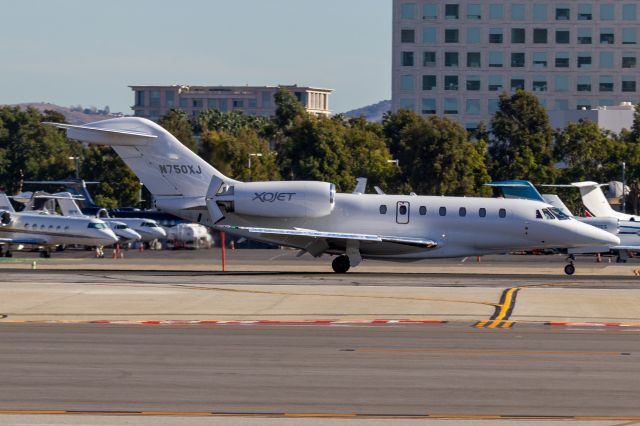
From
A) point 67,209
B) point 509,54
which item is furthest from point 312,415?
point 509,54

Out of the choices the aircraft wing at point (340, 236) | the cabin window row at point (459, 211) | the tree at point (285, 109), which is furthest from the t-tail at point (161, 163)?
the tree at point (285, 109)

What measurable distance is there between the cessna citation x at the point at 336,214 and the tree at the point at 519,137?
4924 centimetres

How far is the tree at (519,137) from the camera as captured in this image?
307 feet

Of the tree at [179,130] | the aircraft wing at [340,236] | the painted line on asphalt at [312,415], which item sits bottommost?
the painted line on asphalt at [312,415]

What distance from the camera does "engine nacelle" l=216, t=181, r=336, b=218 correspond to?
42.6m

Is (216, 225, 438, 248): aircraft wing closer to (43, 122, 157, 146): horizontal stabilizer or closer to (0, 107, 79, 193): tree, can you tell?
(43, 122, 157, 146): horizontal stabilizer

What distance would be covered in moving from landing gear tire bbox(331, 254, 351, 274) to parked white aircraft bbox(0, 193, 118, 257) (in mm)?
23903

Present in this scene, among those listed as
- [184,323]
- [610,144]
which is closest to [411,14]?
[610,144]

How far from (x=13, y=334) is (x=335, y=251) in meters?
22.1

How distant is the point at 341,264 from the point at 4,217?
86.1ft

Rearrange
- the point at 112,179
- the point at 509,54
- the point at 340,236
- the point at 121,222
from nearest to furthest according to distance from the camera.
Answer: the point at 340,236
the point at 121,222
the point at 112,179
the point at 509,54

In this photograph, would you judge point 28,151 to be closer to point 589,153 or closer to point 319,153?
point 319,153

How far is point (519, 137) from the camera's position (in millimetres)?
94938

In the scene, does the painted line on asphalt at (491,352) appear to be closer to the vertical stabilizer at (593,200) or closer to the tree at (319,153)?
the vertical stabilizer at (593,200)
